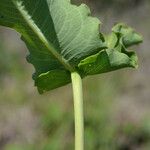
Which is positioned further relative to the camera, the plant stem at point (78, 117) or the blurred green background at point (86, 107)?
the blurred green background at point (86, 107)

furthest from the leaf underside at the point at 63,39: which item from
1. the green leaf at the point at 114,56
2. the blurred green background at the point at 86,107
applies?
the blurred green background at the point at 86,107

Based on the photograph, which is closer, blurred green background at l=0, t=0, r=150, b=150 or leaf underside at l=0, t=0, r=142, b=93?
leaf underside at l=0, t=0, r=142, b=93

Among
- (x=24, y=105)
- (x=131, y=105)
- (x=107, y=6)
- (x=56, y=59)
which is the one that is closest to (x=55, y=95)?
(x=24, y=105)

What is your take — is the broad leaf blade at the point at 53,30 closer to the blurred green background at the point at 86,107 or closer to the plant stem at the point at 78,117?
the plant stem at the point at 78,117

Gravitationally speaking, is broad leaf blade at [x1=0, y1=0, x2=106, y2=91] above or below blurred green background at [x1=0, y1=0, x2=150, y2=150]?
below

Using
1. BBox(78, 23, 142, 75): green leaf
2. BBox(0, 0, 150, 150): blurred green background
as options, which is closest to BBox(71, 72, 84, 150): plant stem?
BBox(78, 23, 142, 75): green leaf

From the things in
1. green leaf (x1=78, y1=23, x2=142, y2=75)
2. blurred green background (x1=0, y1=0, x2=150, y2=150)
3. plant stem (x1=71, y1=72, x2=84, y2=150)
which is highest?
blurred green background (x1=0, y1=0, x2=150, y2=150)

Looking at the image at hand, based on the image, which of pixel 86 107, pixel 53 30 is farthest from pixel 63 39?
pixel 86 107

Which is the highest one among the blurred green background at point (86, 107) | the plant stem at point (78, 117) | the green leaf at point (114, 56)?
the blurred green background at point (86, 107)

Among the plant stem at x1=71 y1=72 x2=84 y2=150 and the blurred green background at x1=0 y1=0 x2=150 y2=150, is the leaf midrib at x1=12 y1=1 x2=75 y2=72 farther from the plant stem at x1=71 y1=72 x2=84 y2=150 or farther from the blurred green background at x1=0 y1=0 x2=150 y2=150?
the blurred green background at x1=0 y1=0 x2=150 y2=150
